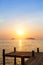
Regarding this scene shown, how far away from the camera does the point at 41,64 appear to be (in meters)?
12.6

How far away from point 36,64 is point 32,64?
1.17 ft

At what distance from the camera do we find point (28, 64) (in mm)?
12312

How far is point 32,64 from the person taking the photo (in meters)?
12.4

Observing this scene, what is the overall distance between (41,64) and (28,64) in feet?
3.90

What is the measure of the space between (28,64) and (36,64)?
0.72 metres

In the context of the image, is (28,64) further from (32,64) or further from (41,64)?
(41,64)

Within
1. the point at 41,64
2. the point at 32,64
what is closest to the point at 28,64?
the point at 32,64

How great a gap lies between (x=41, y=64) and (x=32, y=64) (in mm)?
830

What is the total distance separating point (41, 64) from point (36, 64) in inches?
18.7

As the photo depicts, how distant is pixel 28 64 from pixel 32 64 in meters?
0.36

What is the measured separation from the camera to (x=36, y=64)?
12.5m
